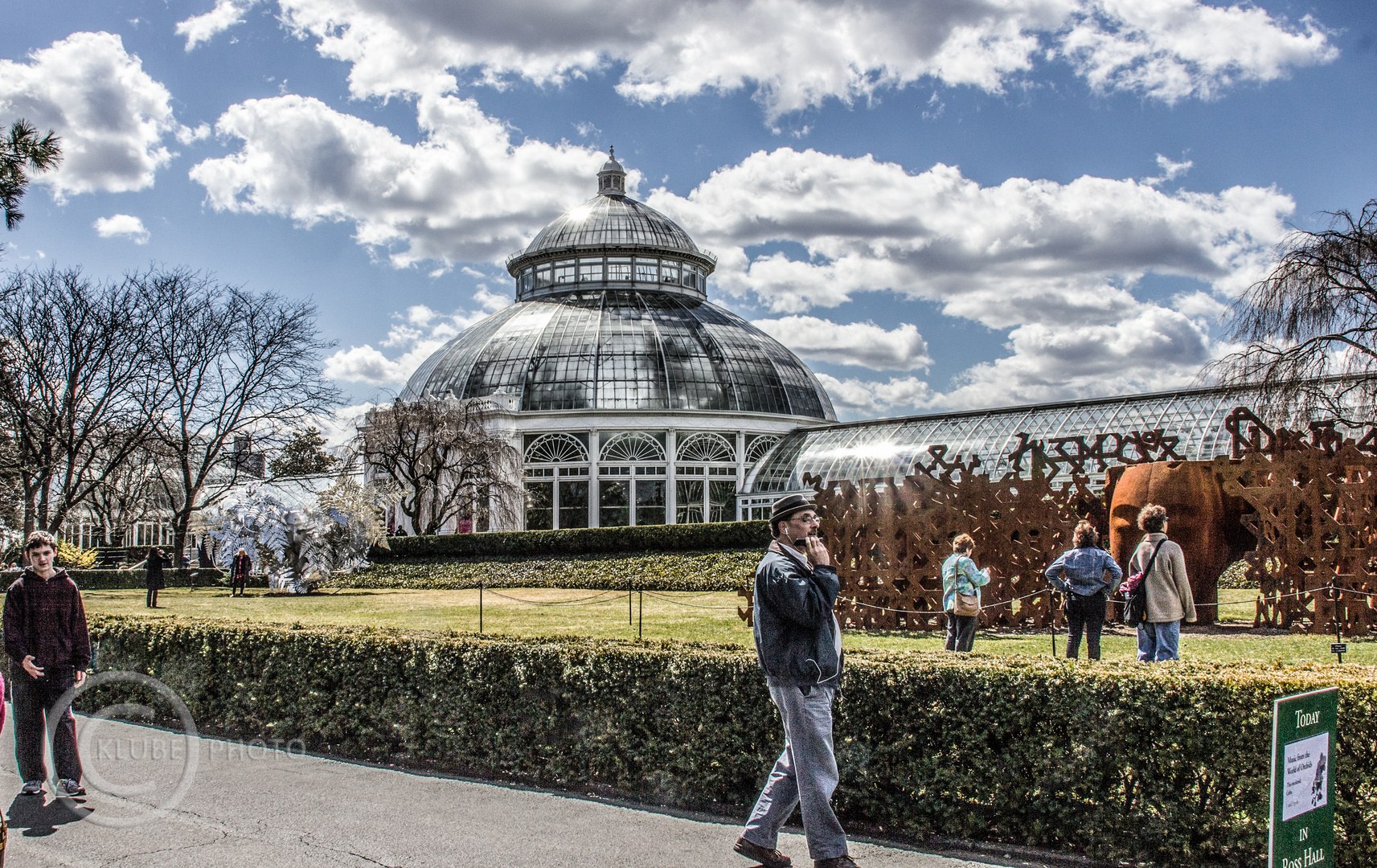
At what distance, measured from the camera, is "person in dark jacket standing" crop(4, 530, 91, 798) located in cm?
743

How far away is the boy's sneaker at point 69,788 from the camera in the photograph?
734 centimetres

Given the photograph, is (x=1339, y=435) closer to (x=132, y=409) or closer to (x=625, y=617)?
(x=625, y=617)

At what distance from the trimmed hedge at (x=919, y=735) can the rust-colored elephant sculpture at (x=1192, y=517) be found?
342 inches

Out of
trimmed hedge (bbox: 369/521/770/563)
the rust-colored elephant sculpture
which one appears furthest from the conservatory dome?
the rust-colored elephant sculpture

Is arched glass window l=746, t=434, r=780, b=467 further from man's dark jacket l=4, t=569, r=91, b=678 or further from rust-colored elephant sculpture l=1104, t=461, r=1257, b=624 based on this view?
man's dark jacket l=4, t=569, r=91, b=678

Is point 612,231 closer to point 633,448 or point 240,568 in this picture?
point 633,448

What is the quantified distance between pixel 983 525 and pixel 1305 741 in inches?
459

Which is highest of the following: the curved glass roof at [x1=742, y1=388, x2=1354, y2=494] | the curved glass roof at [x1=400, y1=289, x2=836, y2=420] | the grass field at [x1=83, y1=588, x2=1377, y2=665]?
the curved glass roof at [x1=400, y1=289, x2=836, y2=420]

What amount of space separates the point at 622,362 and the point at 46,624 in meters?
44.7

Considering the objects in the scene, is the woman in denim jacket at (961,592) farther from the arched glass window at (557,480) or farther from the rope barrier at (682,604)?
the arched glass window at (557,480)

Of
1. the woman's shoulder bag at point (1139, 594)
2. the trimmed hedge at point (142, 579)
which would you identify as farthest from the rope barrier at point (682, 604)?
the trimmed hedge at point (142, 579)

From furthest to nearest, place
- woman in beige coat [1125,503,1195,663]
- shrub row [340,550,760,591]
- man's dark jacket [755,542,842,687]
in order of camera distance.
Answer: shrub row [340,550,760,591], woman in beige coat [1125,503,1195,663], man's dark jacket [755,542,842,687]

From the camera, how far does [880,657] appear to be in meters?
6.98

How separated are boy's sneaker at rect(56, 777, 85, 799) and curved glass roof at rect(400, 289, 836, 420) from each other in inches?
1711
